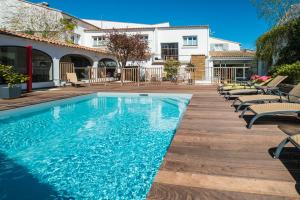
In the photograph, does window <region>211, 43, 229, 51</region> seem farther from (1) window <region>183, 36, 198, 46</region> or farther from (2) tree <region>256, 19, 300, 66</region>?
(2) tree <region>256, 19, 300, 66</region>

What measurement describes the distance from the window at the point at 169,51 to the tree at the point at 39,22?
9.82 metres

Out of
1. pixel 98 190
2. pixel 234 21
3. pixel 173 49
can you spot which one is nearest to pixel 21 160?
pixel 98 190

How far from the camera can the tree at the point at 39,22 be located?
23300mm

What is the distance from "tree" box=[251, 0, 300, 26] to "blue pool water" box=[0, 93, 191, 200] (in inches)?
466

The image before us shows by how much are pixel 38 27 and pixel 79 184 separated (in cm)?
2417

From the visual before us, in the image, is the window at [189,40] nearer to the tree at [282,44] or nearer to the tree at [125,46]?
the tree at [125,46]

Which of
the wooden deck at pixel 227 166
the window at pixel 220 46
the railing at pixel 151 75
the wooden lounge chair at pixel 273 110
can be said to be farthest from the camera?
the window at pixel 220 46

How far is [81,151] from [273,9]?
1693 cm

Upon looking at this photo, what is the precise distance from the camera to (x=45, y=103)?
9.65m

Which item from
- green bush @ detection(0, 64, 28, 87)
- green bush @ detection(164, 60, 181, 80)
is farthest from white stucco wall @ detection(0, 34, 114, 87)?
green bush @ detection(164, 60, 181, 80)

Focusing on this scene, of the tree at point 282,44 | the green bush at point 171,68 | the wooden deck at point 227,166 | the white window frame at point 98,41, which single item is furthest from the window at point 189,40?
the wooden deck at point 227,166

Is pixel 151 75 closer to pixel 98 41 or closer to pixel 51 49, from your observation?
pixel 51 49

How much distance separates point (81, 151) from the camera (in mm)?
4941

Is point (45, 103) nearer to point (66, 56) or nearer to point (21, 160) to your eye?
point (21, 160)
